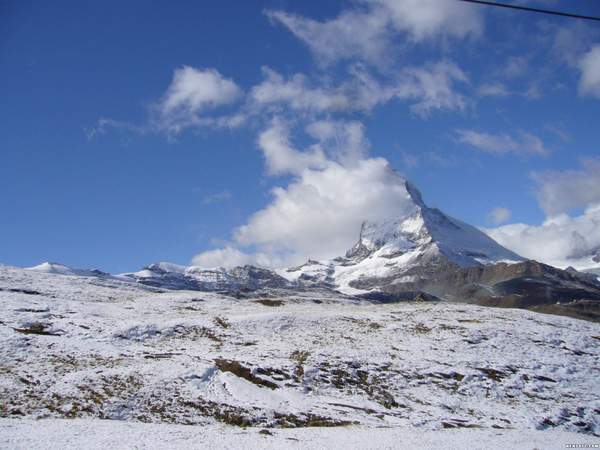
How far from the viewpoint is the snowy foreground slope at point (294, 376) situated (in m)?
23.5

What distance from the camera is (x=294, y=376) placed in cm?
3094

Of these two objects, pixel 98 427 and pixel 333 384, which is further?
pixel 333 384

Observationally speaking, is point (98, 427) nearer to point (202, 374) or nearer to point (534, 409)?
point (202, 374)

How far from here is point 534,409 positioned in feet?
96.0

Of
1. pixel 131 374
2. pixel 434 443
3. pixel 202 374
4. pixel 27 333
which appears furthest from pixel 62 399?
pixel 434 443

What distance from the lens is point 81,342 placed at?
34.8 metres

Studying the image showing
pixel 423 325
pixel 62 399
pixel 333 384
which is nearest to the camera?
pixel 62 399

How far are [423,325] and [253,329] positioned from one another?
1580 centimetres

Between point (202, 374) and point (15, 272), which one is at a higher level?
point (15, 272)

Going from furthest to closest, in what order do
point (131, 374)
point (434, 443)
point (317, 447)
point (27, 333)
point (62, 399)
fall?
point (27, 333) < point (131, 374) < point (62, 399) < point (434, 443) < point (317, 447)

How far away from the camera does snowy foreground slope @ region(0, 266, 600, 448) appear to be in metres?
23.5

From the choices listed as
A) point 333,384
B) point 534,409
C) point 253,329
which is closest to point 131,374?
point 333,384

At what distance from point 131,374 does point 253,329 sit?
15763 mm

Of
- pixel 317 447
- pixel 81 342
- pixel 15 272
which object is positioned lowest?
pixel 317 447
